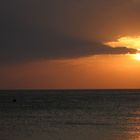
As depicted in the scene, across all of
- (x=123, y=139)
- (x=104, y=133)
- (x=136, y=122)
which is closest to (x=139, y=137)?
(x=123, y=139)

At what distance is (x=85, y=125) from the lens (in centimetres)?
4784

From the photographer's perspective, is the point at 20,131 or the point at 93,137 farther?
the point at 20,131

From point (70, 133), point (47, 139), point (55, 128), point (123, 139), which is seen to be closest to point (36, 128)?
point (55, 128)

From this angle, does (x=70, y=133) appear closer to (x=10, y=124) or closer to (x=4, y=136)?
(x=4, y=136)

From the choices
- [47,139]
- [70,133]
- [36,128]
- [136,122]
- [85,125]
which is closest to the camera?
[47,139]

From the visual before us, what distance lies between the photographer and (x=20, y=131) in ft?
139

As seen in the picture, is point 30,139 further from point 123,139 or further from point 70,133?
point 123,139

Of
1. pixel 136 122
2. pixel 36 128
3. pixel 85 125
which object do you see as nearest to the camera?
pixel 36 128

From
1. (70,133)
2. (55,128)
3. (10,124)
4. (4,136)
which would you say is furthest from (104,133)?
(10,124)

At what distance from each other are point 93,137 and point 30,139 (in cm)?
518

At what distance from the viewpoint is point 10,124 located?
49312 millimetres

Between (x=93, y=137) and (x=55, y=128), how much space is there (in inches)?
305

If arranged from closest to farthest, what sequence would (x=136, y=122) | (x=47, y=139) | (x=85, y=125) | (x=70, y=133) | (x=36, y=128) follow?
1. (x=47, y=139)
2. (x=70, y=133)
3. (x=36, y=128)
4. (x=85, y=125)
5. (x=136, y=122)

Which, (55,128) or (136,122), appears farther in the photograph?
(136,122)
